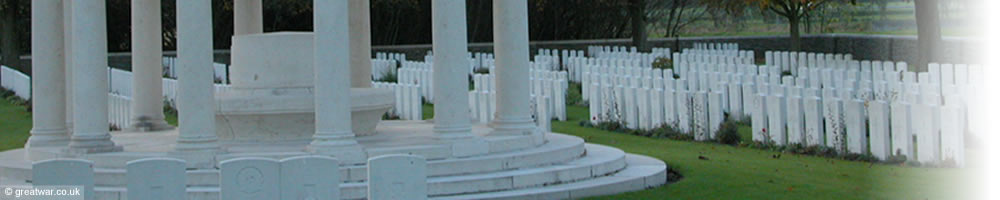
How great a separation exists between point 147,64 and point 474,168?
5.77 metres

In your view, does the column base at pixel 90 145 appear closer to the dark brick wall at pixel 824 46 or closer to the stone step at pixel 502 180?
the stone step at pixel 502 180

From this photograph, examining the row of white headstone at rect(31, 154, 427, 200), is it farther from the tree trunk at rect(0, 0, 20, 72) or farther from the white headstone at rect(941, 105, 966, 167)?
the tree trunk at rect(0, 0, 20, 72)

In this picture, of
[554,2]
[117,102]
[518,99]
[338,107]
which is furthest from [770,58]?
[338,107]

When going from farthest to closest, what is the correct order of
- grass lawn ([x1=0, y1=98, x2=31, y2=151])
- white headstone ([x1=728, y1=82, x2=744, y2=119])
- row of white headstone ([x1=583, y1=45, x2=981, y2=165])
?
white headstone ([x1=728, y1=82, x2=744, y2=119]) → grass lawn ([x1=0, y1=98, x2=31, y2=151]) → row of white headstone ([x1=583, y1=45, x2=981, y2=165])

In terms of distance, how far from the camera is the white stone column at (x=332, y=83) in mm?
11359

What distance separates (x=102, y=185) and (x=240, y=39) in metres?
2.83

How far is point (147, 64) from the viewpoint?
15531 millimetres

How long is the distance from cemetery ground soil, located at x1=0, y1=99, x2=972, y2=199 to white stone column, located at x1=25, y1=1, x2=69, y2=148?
592 centimetres

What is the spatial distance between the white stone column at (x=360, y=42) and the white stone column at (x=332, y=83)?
3.77 m

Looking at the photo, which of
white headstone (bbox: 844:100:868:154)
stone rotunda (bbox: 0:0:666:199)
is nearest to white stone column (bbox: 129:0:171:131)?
stone rotunda (bbox: 0:0:666:199)

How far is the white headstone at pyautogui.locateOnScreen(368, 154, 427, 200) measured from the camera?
7965 mm

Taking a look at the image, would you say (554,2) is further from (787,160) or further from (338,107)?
(338,107)

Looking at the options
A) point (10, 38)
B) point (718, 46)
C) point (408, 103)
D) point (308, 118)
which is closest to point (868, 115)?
point (308, 118)

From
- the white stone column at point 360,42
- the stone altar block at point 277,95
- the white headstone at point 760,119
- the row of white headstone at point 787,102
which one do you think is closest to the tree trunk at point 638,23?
the row of white headstone at point 787,102
